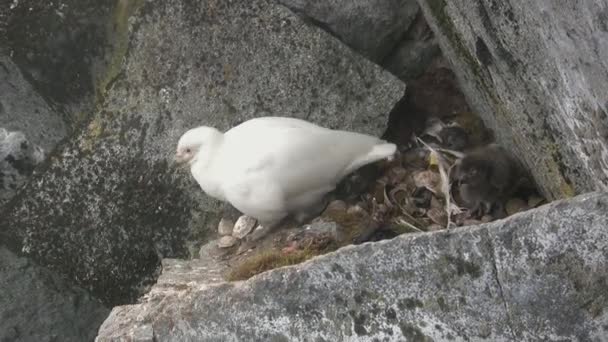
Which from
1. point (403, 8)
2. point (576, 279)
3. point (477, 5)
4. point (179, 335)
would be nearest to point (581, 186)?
point (477, 5)

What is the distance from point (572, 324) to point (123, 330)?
4.50ft

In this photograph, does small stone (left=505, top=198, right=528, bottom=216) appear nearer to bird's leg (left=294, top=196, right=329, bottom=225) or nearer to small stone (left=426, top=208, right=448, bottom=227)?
small stone (left=426, top=208, right=448, bottom=227)

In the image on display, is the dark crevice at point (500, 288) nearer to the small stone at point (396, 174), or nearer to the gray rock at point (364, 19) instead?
the small stone at point (396, 174)

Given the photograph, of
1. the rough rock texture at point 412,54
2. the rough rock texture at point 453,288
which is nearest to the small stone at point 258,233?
the rough rock texture at point 412,54

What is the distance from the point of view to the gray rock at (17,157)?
12.3 ft

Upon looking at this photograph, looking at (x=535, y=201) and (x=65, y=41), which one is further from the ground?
(x=65, y=41)

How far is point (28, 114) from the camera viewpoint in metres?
4.76

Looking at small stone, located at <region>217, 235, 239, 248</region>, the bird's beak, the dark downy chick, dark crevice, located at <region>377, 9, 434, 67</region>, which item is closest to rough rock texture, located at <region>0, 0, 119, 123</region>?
the bird's beak

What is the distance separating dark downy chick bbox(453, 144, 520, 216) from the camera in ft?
11.5

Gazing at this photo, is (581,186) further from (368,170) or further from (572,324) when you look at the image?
(368,170)

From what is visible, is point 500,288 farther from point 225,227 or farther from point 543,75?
point 225,227

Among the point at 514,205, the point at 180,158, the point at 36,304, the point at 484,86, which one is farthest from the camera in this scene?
the point at 36,304

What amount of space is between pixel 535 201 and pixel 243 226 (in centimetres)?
122

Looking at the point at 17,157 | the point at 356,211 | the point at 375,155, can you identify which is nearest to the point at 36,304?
the point at 17,157
